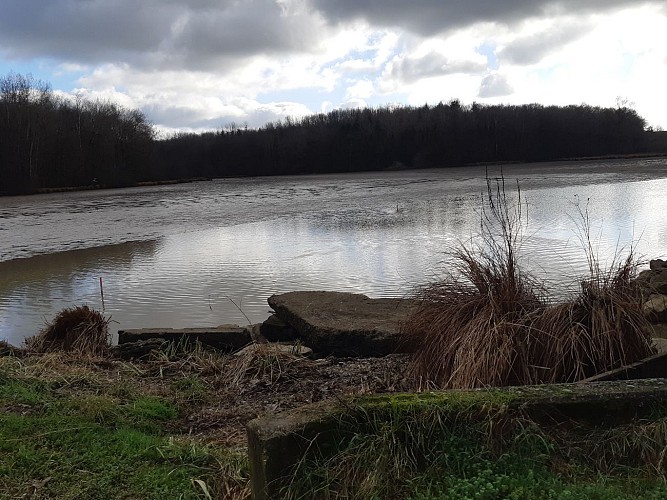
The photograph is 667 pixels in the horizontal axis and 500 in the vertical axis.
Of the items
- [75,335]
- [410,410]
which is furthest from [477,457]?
[75,335]

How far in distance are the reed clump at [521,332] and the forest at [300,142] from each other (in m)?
64.1

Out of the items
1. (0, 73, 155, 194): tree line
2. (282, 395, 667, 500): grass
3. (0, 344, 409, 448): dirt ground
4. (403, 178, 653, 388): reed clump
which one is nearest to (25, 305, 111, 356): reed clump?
(0, 344, 409, 448): dirt ground

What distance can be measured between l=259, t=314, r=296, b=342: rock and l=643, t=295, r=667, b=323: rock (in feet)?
12.9

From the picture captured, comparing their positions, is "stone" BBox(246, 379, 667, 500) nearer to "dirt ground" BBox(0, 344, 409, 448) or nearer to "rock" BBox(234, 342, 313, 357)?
"dirt ground" BBox(0, 344, 409, 448)

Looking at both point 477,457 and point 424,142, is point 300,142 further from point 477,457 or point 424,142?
point 477,457

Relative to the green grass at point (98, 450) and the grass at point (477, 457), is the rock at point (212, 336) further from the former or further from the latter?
the grass at point (477, 457)

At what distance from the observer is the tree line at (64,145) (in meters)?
63.0

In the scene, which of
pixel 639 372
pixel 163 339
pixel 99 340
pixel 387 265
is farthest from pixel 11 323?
pixel 639 372

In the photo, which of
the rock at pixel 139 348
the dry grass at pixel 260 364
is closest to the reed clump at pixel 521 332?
the dry grass at pixel 260 364

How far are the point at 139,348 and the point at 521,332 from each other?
403cm

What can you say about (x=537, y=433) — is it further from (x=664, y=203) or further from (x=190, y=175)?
(x=190, y=175)

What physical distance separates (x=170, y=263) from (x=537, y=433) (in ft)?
37.6

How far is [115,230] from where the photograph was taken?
21828mm

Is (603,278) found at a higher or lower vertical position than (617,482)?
higher
